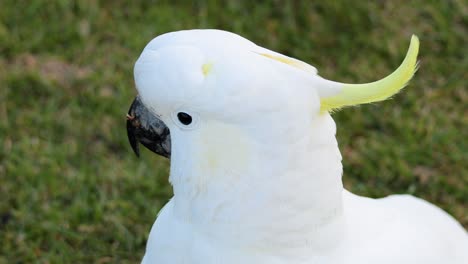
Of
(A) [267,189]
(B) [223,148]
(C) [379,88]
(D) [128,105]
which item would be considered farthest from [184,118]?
(D) [128,105]

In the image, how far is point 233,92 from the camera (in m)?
1.54

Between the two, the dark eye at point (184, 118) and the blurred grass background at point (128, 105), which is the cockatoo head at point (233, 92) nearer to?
the dark eye at point (184, 118)

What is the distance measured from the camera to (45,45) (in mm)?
3482

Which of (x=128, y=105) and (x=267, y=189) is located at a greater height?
(x=267, y=189)

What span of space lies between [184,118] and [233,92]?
5.2 inches

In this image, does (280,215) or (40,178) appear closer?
(280,215)

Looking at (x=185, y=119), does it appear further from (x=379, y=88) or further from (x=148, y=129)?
(x=379, y=88)

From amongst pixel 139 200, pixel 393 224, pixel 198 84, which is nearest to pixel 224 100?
pixel 198 84

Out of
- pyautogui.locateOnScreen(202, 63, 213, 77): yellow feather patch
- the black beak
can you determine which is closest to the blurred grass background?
the black beak

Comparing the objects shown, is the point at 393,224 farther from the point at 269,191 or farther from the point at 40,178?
the point at 40,178

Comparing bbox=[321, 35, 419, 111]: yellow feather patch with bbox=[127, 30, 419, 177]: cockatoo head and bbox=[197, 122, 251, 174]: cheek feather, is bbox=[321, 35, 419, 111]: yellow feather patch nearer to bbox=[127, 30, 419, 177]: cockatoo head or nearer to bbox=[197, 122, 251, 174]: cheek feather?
bbox=[127, 30, 419, 177]: cockatoo head

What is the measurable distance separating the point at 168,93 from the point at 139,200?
1.27 meters

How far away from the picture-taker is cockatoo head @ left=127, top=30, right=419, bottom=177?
1.54 meters

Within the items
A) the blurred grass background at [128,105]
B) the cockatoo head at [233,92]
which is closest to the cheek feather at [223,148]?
the cockatoo head at [233,92]
